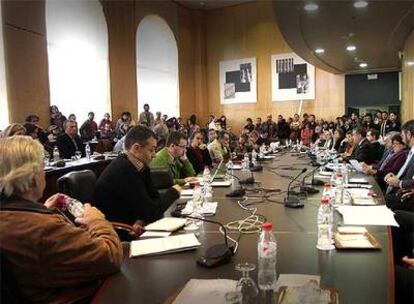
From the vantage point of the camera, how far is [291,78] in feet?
51.1

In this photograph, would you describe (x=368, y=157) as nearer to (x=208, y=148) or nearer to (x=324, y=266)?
(x=208, y=148)

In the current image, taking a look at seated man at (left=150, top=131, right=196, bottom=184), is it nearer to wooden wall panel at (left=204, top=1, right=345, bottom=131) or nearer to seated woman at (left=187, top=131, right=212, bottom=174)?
seated woman at (left=187, top=131, right=212, bottom=174)

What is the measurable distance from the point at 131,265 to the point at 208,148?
4674mm

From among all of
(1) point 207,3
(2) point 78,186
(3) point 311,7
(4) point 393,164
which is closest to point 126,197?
(2) point 78,186

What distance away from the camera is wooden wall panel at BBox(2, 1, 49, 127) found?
27.1 ft

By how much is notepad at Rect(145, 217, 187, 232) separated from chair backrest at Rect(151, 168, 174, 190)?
1417mm

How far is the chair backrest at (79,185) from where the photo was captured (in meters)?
2.65

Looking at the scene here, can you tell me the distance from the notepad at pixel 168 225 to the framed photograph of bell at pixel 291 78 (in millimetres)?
13808

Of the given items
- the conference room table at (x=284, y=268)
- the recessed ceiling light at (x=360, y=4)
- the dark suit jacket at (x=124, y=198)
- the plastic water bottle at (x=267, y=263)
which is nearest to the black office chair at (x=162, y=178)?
the dark suit jacket at (x=124, y=198)

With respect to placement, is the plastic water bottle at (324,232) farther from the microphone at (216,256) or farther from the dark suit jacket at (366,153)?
the dark suit jacket at (366,153)

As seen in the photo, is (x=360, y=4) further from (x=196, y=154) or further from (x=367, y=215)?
(x=367, y=215)

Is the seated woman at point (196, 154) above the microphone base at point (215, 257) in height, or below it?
above

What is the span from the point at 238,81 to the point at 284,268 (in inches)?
613

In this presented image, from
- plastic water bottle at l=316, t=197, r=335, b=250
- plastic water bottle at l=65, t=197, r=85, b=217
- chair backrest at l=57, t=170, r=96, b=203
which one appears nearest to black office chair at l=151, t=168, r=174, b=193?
chair backrest at l=57, t=170, r=96, b=203
